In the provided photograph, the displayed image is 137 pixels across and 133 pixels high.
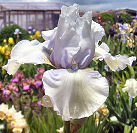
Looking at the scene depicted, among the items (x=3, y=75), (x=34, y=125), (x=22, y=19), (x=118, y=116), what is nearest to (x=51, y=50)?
(x=34, y=125)

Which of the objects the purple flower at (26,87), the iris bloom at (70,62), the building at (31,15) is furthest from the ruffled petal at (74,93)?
the building at (31,15)

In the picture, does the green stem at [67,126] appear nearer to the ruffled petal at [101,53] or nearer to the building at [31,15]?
the ruffled petal at [101,53]

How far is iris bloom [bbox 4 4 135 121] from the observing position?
682 millimetres

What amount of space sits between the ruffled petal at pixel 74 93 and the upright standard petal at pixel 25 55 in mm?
121

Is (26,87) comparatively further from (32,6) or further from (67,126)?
(32,6)

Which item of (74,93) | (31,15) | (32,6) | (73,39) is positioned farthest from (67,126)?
(32,6)

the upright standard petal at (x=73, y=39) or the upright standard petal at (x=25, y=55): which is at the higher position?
the upright standard petal at (x=73, y=39)

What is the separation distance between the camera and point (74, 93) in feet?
2.23

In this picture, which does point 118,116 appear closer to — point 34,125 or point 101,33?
point 34,125

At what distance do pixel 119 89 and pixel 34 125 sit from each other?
958mm

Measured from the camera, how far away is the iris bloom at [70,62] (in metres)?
0.68

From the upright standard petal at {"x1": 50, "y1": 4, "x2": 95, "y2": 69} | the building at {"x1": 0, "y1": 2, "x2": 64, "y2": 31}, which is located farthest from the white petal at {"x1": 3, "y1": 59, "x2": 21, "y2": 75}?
the building at {"x1": 0, "y1": 2, "x2": 64, "y2": 31}

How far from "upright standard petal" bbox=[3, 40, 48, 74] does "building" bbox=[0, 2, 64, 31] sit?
15314mm

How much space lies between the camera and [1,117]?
1426 mm
